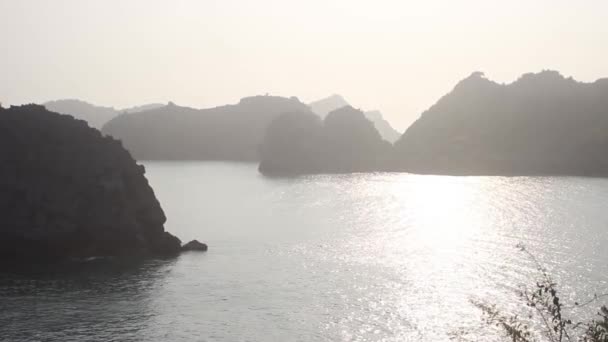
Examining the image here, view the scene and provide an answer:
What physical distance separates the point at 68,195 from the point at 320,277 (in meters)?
35.1

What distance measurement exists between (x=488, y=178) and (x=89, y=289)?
530 ft

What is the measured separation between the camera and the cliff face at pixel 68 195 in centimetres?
6862

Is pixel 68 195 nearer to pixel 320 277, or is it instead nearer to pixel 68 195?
pixel 68 195

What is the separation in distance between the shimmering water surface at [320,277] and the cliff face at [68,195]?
4.72m

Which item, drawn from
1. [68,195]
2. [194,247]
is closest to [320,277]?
[194,247]

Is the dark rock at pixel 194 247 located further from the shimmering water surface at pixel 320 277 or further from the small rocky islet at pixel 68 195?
the shimmering water surface at pixel 320 277

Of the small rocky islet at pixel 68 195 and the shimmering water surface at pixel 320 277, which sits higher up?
the small rocky islet at pixel 68 195

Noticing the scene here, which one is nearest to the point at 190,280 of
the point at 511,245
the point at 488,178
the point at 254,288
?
the point at 254,288

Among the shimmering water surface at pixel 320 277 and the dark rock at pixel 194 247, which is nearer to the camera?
the shimmering water surface at pixel 320 277

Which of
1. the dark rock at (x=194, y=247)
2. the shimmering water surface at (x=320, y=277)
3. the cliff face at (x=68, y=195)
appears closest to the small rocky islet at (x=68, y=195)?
the cliff face at (x=68, y=195)

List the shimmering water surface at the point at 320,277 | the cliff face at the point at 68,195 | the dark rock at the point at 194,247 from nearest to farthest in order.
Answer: the shimmering water surface at the point at 320,277 < the cliff face at the point at 68,195 < the dark rock at the point at 194,247

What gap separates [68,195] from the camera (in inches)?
2785

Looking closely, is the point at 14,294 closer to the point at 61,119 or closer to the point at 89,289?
the point at 89,289

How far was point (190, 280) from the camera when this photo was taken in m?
62.9
